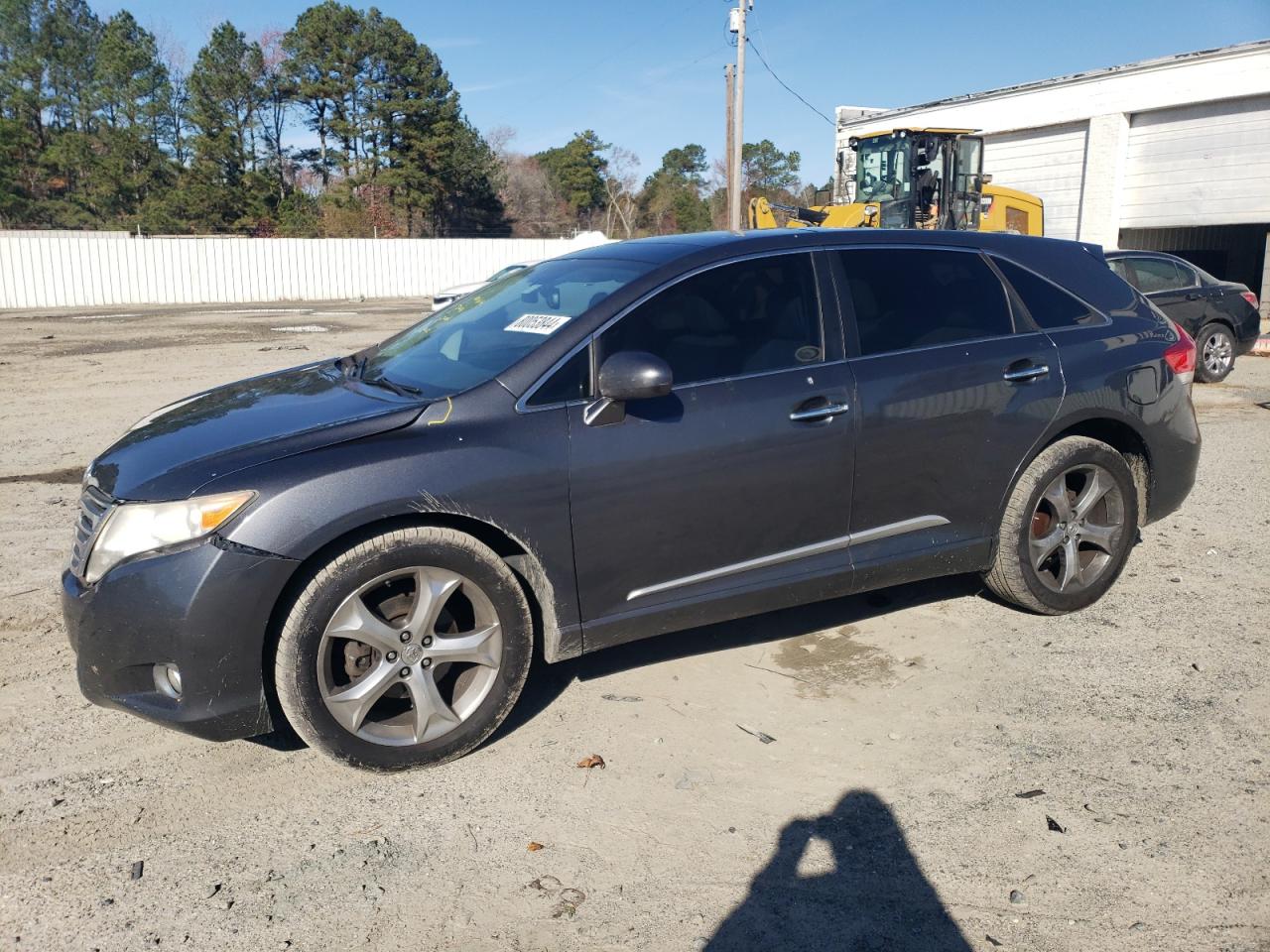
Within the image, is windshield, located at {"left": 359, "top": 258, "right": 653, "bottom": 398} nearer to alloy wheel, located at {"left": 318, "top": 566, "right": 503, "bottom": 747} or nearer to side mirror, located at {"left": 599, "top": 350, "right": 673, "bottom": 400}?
side mirror, located at {"left": 599, "top": 350, "right": 673, "bottom": 400}

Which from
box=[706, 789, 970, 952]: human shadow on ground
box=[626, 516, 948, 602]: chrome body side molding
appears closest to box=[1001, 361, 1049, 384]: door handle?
box=[626, 516, 948, 602]: chrome body side molding

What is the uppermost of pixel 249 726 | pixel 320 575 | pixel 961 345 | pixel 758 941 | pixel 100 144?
pixel 100 144

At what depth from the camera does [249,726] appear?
3307mm

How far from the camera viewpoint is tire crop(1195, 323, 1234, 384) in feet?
41.2

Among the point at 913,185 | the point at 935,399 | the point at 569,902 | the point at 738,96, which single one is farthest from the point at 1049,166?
the point at 569,902

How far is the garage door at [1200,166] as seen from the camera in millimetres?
22688

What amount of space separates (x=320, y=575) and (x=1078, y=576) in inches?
138

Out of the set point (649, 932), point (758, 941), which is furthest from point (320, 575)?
point (758, 941)

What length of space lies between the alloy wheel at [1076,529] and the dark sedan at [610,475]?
0.04 ft

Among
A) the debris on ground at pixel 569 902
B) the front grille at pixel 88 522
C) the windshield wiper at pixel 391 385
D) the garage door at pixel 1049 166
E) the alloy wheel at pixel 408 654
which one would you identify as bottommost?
the debris on ground at pixel 569 902

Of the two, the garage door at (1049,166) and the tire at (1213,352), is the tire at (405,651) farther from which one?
the garage door at (1049,166)

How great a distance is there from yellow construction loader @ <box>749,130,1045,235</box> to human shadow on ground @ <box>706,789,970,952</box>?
15448 millimetres

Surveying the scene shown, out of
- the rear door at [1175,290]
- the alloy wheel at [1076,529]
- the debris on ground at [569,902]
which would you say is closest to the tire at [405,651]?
the debris on ground at [569,902]

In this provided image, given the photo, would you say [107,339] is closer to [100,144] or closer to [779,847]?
[779,847]
